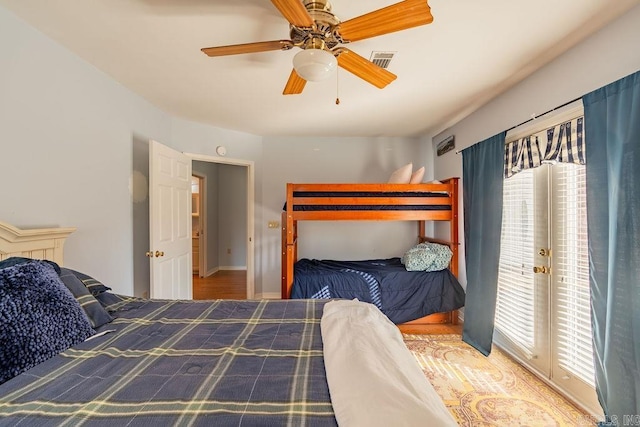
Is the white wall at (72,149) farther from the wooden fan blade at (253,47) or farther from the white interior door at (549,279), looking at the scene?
the white interior door at (549,279)

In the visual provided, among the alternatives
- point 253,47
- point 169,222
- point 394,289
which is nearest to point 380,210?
point 394,289

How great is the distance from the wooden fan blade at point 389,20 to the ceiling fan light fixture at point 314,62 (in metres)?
0.12

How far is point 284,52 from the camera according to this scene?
1765 mm

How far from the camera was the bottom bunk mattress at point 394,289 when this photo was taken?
2844mm

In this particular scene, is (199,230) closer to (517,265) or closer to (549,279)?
(517,265)

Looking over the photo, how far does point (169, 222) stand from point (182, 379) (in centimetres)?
217

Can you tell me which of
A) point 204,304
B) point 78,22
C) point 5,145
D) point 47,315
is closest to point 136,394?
point 47,315

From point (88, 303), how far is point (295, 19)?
167 centimetres

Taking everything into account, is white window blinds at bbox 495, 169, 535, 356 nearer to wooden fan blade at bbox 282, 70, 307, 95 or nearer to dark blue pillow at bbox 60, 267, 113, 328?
wooden fan blade at bbox 282, 70, 307, 95

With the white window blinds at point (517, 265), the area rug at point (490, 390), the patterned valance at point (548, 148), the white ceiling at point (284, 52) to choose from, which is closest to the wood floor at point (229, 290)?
the area rug at point (490, 390)

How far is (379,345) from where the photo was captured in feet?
3.53

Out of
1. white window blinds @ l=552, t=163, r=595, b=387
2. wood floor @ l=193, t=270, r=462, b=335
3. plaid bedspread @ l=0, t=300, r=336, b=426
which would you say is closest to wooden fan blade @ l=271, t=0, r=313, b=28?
plaid bedspread @ l=0, t=300, r=336, b=426

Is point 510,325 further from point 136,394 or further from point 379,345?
point 136,394

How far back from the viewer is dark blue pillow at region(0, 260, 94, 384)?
36.2 inches
